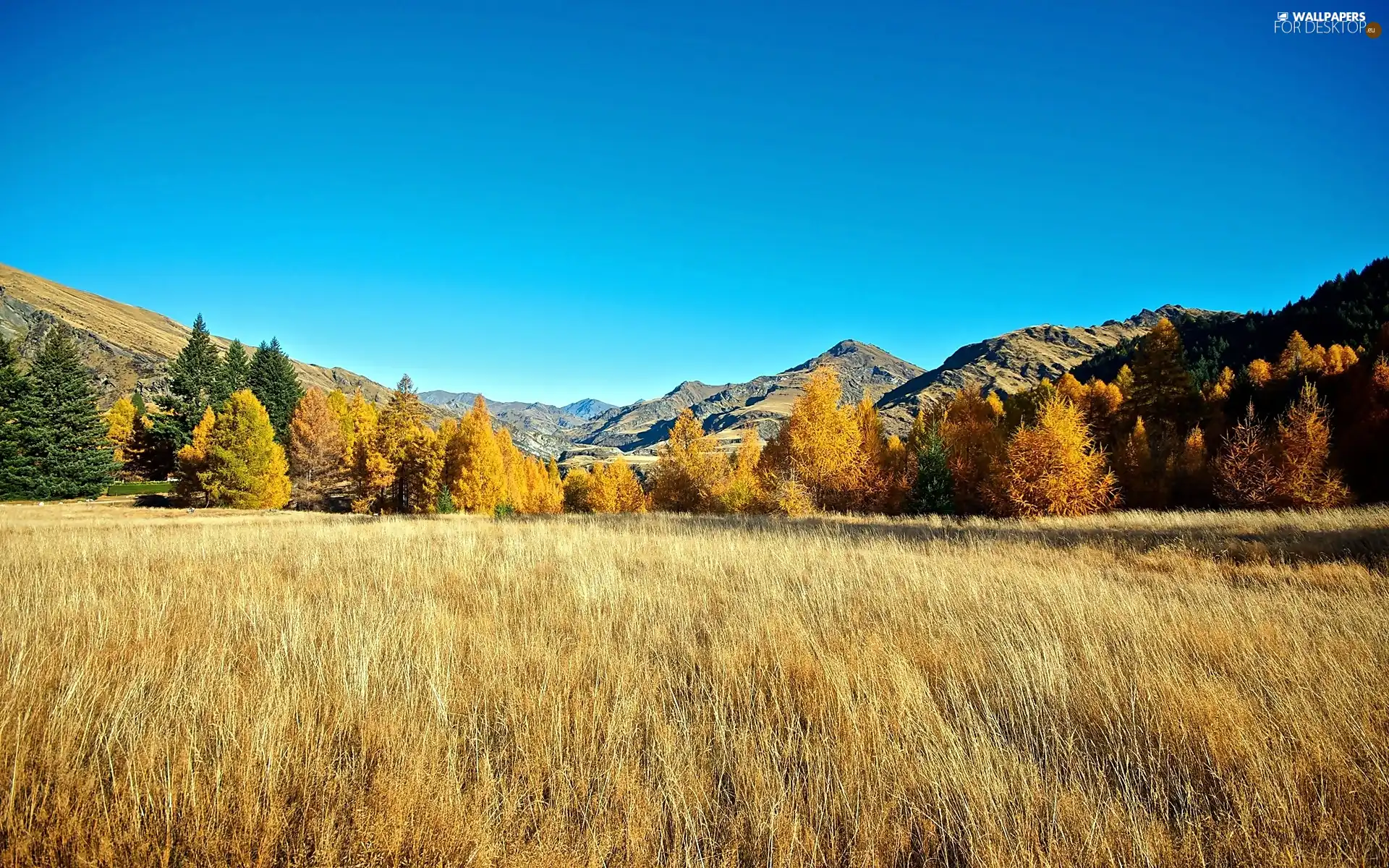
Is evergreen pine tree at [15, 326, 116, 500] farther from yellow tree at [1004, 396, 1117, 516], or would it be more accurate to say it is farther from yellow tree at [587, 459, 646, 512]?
yellow tree at [1004, 396, 1117, 516]

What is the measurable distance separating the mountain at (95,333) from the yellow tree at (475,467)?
3301 inches

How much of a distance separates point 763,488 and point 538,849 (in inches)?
1260

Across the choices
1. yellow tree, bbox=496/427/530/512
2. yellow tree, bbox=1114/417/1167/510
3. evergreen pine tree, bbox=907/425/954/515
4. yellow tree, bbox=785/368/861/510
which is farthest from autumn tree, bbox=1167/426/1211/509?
yellow tree, bbox=496/427/530/512

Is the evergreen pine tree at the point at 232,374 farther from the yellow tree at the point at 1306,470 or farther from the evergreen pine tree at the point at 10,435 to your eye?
the yellow tree at the point at 1306,470

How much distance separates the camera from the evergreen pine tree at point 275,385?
52406 millimetres

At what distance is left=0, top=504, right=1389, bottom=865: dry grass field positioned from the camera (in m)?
2.08

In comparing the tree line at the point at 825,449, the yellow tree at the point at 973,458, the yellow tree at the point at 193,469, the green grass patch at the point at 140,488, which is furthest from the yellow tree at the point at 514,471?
the yellow tree at the point at 973,458

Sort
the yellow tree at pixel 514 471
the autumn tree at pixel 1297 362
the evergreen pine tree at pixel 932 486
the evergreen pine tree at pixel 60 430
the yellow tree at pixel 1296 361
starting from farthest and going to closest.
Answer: the yellow tree at pixel 514 471
the yellow tree at pixel 1296 361
the autumn tree at pixel 1297 362
the evergreen pine tree at pixel 60 430
the evergreen pine tree at pixel 932 486

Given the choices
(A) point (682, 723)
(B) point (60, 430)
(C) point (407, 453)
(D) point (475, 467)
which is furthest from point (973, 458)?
(B) point (60, 430)

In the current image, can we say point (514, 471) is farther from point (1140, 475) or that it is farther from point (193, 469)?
point (1140, 475)

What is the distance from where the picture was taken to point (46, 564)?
7000mm

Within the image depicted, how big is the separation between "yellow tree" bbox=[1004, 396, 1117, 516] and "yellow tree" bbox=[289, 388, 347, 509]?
49.4 m

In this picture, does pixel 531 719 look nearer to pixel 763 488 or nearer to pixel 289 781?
pixel 289 781

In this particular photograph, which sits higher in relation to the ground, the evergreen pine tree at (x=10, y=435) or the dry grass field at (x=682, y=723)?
the evergreen pine tree at (x=10, y=435)
